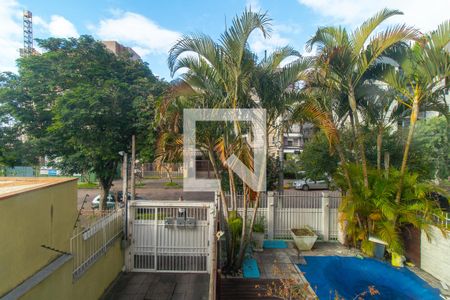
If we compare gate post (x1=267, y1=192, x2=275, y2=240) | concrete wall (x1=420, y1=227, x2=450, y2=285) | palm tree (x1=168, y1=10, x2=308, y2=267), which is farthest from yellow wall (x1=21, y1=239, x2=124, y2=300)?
concrete wall (x1=420, y1=227, x2=450, y2=285)

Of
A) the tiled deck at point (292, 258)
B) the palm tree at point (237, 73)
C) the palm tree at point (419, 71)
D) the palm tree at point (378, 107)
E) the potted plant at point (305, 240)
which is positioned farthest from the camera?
the potted plant at point (305, 240)

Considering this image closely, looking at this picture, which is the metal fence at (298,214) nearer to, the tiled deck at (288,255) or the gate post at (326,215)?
the gate post at (326,215)

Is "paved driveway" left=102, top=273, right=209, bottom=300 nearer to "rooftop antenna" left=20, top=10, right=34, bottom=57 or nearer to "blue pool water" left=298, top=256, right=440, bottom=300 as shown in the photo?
"blue pool water" left=298, top=256, right=440, bottom=300

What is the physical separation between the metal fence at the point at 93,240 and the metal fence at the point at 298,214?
381 centimetres

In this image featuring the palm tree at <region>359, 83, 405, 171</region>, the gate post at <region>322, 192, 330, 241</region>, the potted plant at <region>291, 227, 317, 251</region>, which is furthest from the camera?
the gate post at <region>322, 192, 330, 241</region>

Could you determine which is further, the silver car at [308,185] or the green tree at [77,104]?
the silver car at [308,185]

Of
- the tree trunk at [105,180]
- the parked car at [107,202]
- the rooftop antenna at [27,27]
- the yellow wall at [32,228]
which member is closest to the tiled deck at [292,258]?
the yellow wall at [32,228]

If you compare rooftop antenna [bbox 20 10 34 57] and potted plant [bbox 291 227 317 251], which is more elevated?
rooftop antenna [bbox 20 10 34 57]

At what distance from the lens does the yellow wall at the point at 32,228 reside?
310cm

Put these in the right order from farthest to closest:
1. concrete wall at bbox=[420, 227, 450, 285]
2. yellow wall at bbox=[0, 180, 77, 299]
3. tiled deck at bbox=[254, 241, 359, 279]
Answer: tiled deck at bbox=[254, 241, 359, 279], concrete wall at bbox=[420, 227, 450, 285], yellow wall at bbox=[0, 180, 77, 299]

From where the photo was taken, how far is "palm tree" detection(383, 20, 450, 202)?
5793mm

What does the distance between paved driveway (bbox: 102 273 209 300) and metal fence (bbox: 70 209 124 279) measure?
1.05 meters

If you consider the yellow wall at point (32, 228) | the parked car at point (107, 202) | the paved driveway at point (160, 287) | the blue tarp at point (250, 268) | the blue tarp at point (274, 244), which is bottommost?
the paved driveway at point (160, 287)

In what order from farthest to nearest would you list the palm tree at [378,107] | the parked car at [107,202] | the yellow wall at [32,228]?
1. the parked car at [107,202]
2. the palm tree at [378,107]
3. the yellow wall at [32,228]
